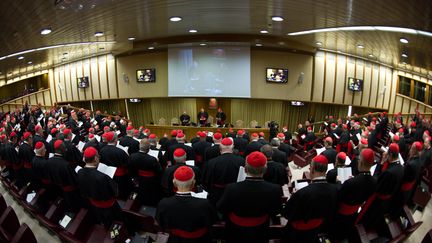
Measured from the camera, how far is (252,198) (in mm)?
3127

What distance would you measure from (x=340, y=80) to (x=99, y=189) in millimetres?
14950

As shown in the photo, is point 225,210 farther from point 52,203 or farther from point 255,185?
point 52,203

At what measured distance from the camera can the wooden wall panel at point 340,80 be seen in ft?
51.3

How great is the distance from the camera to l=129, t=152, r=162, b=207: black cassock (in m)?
4.96

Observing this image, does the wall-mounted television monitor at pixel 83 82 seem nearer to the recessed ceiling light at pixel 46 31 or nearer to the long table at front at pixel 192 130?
the long table at front at pixel 192 130

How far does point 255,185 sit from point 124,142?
4.62 metres

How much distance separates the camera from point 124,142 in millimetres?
6926

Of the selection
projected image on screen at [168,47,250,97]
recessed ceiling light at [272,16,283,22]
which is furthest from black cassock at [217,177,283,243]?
projected image on screen at [168,47,250,97]

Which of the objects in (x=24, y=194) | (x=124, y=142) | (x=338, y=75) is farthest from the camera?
(x=338, y=75)

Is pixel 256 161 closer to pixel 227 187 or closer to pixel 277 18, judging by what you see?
pixel 227 187

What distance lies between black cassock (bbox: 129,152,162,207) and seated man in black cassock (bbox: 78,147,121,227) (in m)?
0.88

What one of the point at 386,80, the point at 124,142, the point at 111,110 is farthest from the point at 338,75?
the point at 111,110

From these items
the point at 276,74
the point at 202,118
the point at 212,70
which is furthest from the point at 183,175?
the point at 276,74

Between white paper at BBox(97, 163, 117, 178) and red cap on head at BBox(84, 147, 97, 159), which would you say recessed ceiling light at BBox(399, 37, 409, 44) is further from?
red cap on head at BBox(84, 147, 97, 159)
